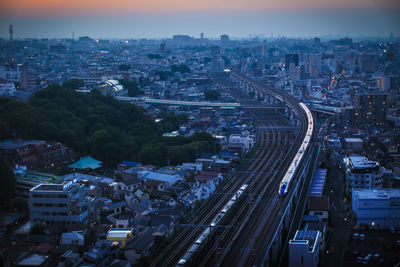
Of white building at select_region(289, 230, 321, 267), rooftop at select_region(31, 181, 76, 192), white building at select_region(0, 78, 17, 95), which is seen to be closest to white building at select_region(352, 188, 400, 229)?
white building at select_region(289, 230, 321, 267)

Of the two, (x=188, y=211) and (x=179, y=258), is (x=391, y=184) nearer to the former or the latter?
(x=188, y=211)

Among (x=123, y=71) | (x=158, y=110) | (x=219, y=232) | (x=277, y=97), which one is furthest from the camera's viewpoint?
(x=123, y=71)

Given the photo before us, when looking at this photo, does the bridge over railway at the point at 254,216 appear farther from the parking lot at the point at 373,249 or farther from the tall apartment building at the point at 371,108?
the tall apartment building at the point at 371,108

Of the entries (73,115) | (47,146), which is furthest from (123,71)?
(47,146)

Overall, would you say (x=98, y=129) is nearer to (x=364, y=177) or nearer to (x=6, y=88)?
(x=364, y=177)

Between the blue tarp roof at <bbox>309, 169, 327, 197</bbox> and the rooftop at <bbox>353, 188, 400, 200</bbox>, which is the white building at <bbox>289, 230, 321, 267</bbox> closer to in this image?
the rooftop at <bbox>353, 188, 400, 200</bbox>

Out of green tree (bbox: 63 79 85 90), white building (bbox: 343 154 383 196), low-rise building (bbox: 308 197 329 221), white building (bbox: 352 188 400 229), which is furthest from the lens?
green tree (bbox: 63 79 85 90)
